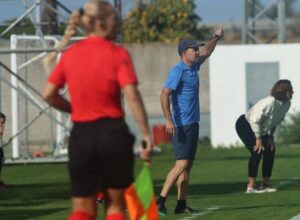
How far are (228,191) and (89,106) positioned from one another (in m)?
8.61

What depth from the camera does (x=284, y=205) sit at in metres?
14.0

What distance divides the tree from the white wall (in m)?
21.8

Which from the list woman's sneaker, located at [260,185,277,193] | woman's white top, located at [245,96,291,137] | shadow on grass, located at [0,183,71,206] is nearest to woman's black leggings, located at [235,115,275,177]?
woman's sneaker, located at [260,185,277,193]

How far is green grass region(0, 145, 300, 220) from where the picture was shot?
13531mm

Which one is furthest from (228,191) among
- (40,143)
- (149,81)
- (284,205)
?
(149,81)

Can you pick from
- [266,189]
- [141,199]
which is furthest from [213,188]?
[141,199]

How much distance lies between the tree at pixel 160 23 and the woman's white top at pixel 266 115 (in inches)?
1404

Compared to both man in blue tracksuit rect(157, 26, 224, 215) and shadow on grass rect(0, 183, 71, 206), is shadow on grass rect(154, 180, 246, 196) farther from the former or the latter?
man in blue tracksuit rect(157, 26, 224, 215)

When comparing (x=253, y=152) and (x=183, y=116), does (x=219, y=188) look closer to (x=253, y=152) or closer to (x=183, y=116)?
(x=253, y=152)

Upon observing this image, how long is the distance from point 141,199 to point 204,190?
850 centimetres

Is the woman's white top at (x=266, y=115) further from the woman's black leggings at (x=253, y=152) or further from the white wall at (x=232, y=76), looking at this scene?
the white wall at (x=232, y=76)

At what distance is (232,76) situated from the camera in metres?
29.8

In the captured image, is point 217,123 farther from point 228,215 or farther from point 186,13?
point 186,13

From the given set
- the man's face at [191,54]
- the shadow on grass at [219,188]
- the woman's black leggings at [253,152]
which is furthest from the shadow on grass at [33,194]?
the man's face at [191,54]
